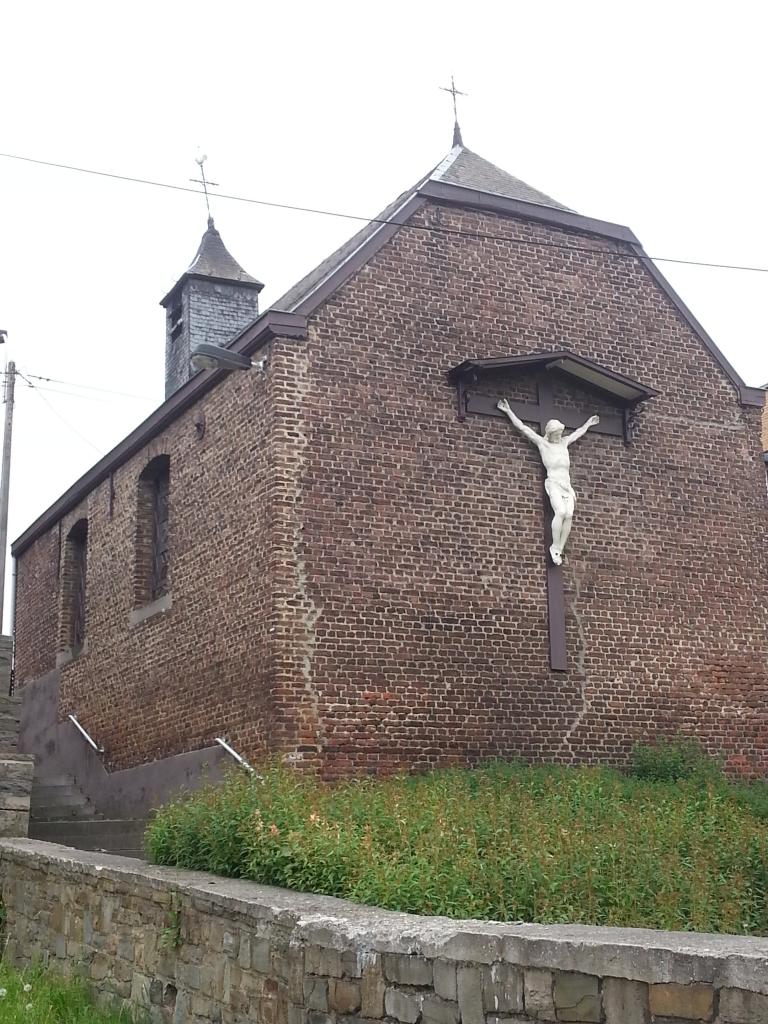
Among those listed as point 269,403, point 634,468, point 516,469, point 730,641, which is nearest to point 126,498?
point 269,403

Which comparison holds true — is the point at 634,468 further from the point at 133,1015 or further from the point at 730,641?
the point at 133,1015

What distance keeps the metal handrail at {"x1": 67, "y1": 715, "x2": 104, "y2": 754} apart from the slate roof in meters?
6.10

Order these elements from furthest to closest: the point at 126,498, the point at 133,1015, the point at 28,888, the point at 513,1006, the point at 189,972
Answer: the point at 126,498
the point at 28,888
the point at 133,1015
the point at 189,972
the point at 513,1006

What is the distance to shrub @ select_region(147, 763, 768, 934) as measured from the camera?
6598 mm

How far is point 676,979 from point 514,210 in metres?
11.0

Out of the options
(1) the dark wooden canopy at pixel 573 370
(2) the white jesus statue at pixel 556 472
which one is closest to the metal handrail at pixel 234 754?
(2) the white jesus statue at pixel 556 472

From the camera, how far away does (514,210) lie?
46.7ft

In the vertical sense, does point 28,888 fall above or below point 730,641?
below

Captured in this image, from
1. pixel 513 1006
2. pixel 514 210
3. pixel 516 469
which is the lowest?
pixel 513 1006

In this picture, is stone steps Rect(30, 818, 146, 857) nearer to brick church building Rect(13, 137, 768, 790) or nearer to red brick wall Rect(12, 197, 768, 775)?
brick church building Rect(13, 137, 768, 790)

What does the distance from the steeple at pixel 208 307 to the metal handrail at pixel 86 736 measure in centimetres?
542

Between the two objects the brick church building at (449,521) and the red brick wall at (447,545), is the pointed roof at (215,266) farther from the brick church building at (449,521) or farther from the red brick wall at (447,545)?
the red brick wall at (447,545)

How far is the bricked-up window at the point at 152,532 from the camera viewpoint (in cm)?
1538

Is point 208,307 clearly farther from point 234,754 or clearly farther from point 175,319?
point 234,754
